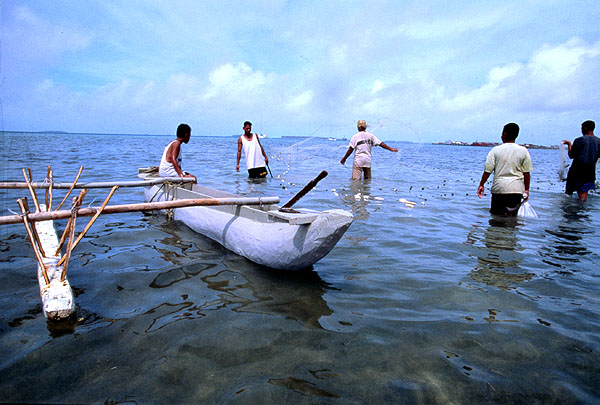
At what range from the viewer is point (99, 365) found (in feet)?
9.25

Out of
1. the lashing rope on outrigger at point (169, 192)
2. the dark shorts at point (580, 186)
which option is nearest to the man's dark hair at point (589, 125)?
the dark shorts at point (580, 186)

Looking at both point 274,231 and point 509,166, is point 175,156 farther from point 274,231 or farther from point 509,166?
point 509,166

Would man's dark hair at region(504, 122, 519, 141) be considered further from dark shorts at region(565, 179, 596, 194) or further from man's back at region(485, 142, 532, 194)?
dark shorts at region(565, 179, 596, 194)

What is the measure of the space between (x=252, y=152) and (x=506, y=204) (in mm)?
8049

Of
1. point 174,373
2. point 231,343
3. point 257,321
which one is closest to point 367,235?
point 257,321

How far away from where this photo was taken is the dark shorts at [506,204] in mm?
7340

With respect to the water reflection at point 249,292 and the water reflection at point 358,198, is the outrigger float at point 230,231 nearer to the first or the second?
the water reflection at point 249,292

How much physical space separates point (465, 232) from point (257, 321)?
470cm

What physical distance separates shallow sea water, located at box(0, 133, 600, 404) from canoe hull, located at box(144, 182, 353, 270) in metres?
0.24

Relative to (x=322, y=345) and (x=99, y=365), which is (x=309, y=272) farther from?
(x=99, y=365)

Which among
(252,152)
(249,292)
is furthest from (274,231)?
(252,152)

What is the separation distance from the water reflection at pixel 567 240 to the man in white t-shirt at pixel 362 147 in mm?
4815

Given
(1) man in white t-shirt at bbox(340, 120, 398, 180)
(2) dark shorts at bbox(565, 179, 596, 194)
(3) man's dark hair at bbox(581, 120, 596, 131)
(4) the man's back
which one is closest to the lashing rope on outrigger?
(1) man in white t-shirt at bbox(340, 120, 398, 180)

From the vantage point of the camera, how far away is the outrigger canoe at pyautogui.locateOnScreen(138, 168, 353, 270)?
386 cm
